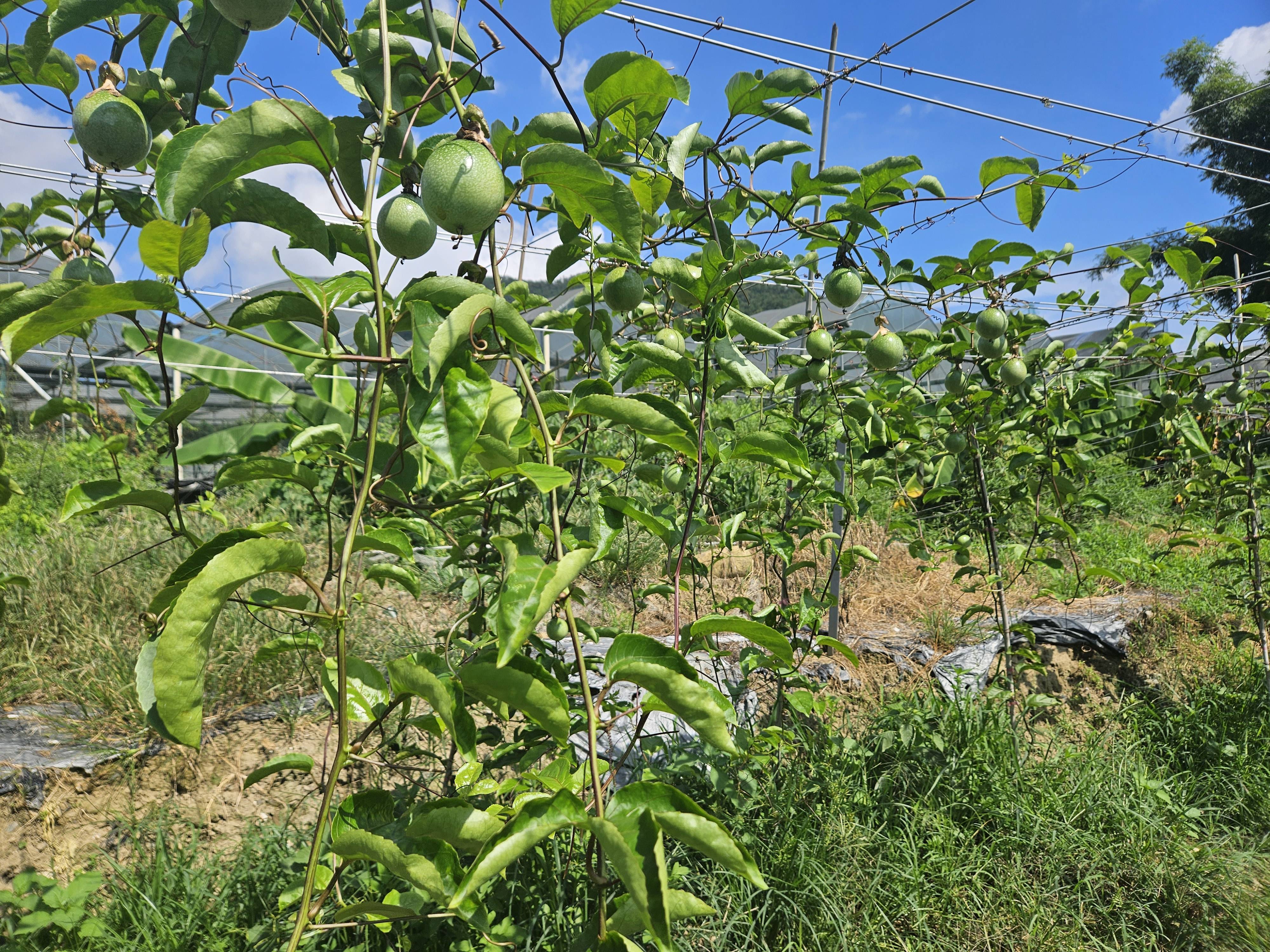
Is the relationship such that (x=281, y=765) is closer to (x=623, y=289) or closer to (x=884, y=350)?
(x=623, y=289)

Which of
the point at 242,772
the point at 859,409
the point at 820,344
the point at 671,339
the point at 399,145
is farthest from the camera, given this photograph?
the point at 242,772

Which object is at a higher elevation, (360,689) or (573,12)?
(573,12)

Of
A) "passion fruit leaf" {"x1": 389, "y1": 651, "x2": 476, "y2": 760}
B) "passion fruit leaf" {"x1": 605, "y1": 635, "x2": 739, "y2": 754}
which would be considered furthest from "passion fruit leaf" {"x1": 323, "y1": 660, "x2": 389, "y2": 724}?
"passion fruit leaf" {"x1": 605, "y1": 635, "x2": 739, "y2": 754}

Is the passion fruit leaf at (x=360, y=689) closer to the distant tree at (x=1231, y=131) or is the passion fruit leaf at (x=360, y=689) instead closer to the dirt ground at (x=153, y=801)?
the dirt ground at (x=153, y=801)

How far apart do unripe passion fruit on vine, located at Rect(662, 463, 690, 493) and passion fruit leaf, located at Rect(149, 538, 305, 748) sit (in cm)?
96

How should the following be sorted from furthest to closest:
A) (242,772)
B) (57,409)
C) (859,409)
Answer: (242,772)
(859,409)
(57,409)

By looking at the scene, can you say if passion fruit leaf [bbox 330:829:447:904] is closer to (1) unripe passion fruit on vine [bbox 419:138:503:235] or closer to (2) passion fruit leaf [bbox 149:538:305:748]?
(2) passion fruit leaf [bbox 149:538:305:748]

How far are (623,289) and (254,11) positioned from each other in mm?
547

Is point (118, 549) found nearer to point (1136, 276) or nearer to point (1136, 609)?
point (1136, 276)

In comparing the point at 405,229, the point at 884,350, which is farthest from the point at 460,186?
the point at 884,350

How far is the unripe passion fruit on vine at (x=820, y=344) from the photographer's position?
5.49 feet

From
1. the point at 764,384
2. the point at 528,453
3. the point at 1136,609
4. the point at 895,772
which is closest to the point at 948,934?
the point at 895,772

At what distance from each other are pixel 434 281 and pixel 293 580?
2.36 metres

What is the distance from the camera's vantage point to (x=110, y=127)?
77 cm
